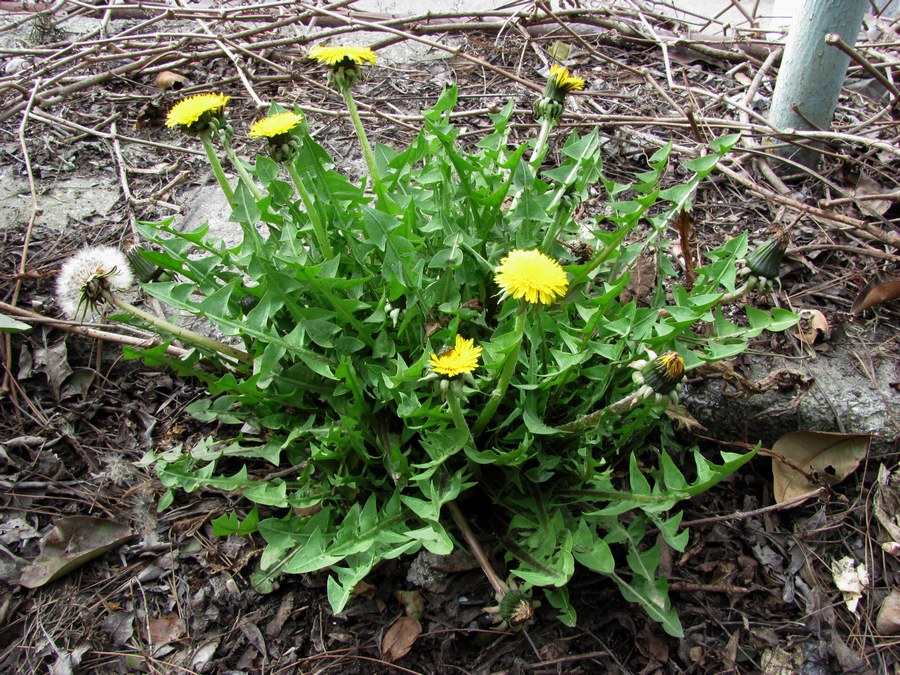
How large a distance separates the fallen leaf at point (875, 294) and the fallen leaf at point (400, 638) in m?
1.97

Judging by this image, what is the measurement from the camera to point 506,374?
63.4 inches

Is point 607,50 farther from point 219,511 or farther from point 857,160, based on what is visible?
point 219,511

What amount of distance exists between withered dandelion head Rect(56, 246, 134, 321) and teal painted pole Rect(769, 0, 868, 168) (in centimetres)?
270

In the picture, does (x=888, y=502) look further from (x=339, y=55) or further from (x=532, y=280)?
(x=339, y=55)

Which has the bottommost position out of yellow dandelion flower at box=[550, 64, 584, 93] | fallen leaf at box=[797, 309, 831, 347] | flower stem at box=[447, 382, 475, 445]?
fallen leaf at box=[797, 309, 831, 347]

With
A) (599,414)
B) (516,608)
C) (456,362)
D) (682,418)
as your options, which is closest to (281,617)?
(516,608)

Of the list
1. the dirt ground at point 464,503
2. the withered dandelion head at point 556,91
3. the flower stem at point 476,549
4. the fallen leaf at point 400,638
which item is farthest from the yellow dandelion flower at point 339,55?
the fallen leaf at point 400,638

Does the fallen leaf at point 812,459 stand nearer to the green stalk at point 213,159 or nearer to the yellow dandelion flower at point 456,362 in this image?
the yellow dandelion flower at point 456,362

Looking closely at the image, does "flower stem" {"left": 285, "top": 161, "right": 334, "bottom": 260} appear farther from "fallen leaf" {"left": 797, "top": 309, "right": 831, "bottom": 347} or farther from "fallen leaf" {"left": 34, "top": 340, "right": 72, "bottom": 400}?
"fallen leaf" {"left": 797, "top": 309, "right": 831, "bottom": 347}

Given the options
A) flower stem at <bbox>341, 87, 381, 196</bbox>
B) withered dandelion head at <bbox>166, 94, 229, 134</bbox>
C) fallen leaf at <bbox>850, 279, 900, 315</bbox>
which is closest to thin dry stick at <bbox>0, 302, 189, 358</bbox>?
withered dandelion head at <bbox>166, 94, 229, 134</bbox>

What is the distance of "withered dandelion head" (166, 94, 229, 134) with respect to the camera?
1751 millimetres

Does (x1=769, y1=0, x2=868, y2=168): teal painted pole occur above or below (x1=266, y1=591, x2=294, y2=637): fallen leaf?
above

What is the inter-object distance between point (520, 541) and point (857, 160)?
2345mm

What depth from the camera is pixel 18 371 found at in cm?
237
